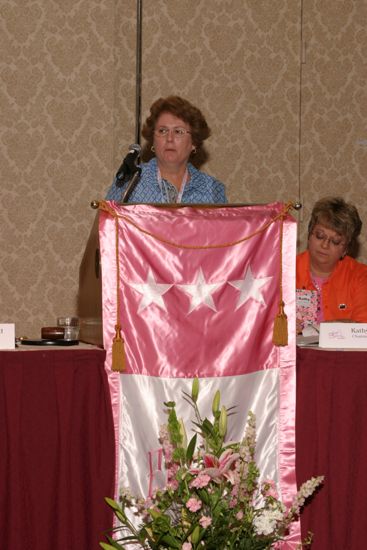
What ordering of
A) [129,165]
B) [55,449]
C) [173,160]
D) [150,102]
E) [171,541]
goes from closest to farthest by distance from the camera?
[171,541] → [55,449] → [129,165] → [173,160] → [150,102]

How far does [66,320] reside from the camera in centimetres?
261

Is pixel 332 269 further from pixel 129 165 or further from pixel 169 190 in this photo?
pixel 129 165

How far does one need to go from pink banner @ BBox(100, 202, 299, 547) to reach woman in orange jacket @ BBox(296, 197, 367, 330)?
1.02 m

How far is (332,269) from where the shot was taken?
3432 millimetres

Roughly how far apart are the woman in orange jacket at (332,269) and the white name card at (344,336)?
0.88 metres

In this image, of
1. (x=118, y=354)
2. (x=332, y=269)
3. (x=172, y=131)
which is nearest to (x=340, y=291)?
(x=332, y=269)

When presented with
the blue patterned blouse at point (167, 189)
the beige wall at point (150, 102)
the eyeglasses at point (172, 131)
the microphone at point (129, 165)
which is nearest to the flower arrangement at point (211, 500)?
the microphone at point (129, 165)

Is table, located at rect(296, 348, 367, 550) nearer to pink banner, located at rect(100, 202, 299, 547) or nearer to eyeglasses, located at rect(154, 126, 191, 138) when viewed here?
pink banner, located at rect(100, 202, 299, 547)

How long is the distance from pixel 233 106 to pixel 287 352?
2.53m

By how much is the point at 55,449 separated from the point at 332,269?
155 centimetres

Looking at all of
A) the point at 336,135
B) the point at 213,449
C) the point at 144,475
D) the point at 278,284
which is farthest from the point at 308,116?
the point at 213,449

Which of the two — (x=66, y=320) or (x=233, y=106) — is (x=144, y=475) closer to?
(x=66, y=320)

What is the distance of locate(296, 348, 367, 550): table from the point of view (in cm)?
234

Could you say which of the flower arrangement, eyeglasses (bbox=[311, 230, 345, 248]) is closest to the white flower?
the flower arrangement
